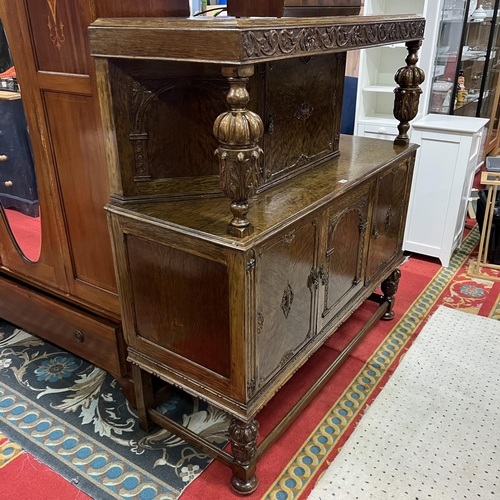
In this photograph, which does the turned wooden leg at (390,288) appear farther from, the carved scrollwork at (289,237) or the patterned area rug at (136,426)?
the carved scrollwork at (289,237)

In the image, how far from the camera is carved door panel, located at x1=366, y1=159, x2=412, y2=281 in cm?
209

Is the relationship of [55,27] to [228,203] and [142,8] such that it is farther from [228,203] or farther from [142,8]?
[228,203]

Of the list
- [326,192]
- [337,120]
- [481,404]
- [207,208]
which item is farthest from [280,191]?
[481,404]

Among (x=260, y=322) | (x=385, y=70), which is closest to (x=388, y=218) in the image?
(x=260, y=322)

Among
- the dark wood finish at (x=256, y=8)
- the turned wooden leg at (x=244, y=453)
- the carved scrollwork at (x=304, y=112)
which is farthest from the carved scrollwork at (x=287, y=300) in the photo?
the dark wood finish at (x=256, y=8)

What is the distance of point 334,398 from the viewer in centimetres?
203

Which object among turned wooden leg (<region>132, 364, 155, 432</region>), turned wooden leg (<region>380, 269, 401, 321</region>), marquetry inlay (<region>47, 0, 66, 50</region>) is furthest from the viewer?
turned wooden leg (<region>380, 269, 401, 321</region>)

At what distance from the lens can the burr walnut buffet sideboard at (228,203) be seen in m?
1.18

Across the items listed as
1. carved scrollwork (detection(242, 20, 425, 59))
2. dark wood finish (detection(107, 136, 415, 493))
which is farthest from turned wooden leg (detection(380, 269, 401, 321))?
carved scrollwork (detection(242, 20, 425, 59))

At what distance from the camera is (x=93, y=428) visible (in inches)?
73.1

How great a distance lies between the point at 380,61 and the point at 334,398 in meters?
2.24

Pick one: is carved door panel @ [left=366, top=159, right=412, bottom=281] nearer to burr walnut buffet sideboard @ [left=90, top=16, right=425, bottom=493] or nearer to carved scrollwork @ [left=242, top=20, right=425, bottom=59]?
burr walnut buffet sideboard @ [left=90, top=16, right=425, bottom=493]

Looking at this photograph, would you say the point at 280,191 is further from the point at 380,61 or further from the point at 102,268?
the point at 380,61

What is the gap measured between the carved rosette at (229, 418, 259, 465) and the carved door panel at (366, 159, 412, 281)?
3.07 ft
